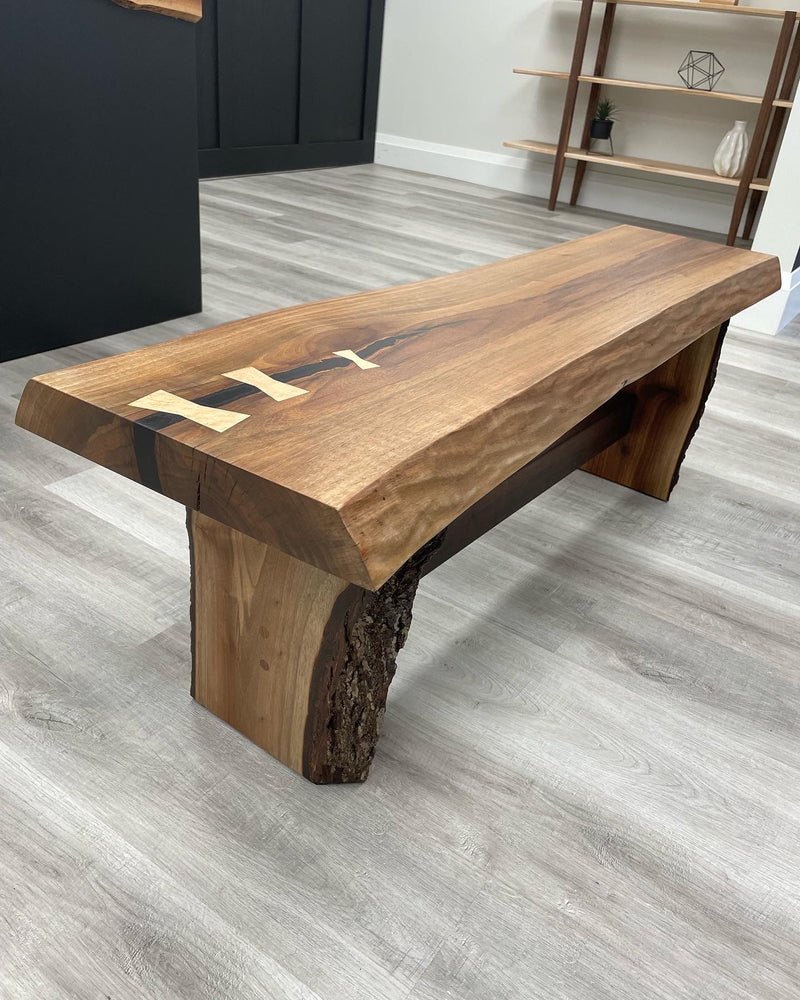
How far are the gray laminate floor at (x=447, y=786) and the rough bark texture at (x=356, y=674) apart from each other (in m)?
0.05

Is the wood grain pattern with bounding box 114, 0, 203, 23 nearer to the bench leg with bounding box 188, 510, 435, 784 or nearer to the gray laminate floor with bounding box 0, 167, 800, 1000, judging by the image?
the gray laminate floor with bounding box 0, 167, 800, 1000

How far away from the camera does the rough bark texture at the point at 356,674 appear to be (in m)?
0.88

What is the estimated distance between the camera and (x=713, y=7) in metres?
3.65

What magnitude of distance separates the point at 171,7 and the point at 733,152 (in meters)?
2.78

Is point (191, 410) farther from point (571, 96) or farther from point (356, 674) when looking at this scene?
point (571, 96)

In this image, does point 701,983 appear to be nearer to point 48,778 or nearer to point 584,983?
point 584,983

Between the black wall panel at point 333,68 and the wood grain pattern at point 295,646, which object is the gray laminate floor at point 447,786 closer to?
the wood grain pattern at point 295,646

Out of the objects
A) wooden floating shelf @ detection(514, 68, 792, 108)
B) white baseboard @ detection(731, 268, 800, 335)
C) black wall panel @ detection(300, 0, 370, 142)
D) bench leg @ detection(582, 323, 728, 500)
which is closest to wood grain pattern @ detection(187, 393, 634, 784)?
bench leg @ detection(582, 323, 728, 500)

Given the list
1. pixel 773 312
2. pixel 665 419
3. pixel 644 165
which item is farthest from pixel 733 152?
pixel 665 419

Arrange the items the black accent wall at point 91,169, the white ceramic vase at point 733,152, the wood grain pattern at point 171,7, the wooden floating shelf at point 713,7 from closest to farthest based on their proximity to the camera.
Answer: the black accent wall at point 91,169
the wood grain pattern at point 171,7
the wooden floating shelf at point 713,7
the white ceramic vase at point 733,152

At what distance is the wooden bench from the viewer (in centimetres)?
73

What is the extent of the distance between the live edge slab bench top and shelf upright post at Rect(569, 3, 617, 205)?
3.44 m

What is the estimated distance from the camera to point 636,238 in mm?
Result: 1708

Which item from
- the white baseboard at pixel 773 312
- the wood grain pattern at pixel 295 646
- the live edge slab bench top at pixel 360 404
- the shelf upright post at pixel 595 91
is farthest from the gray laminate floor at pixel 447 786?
the shelf upright post at pixel 595 91
